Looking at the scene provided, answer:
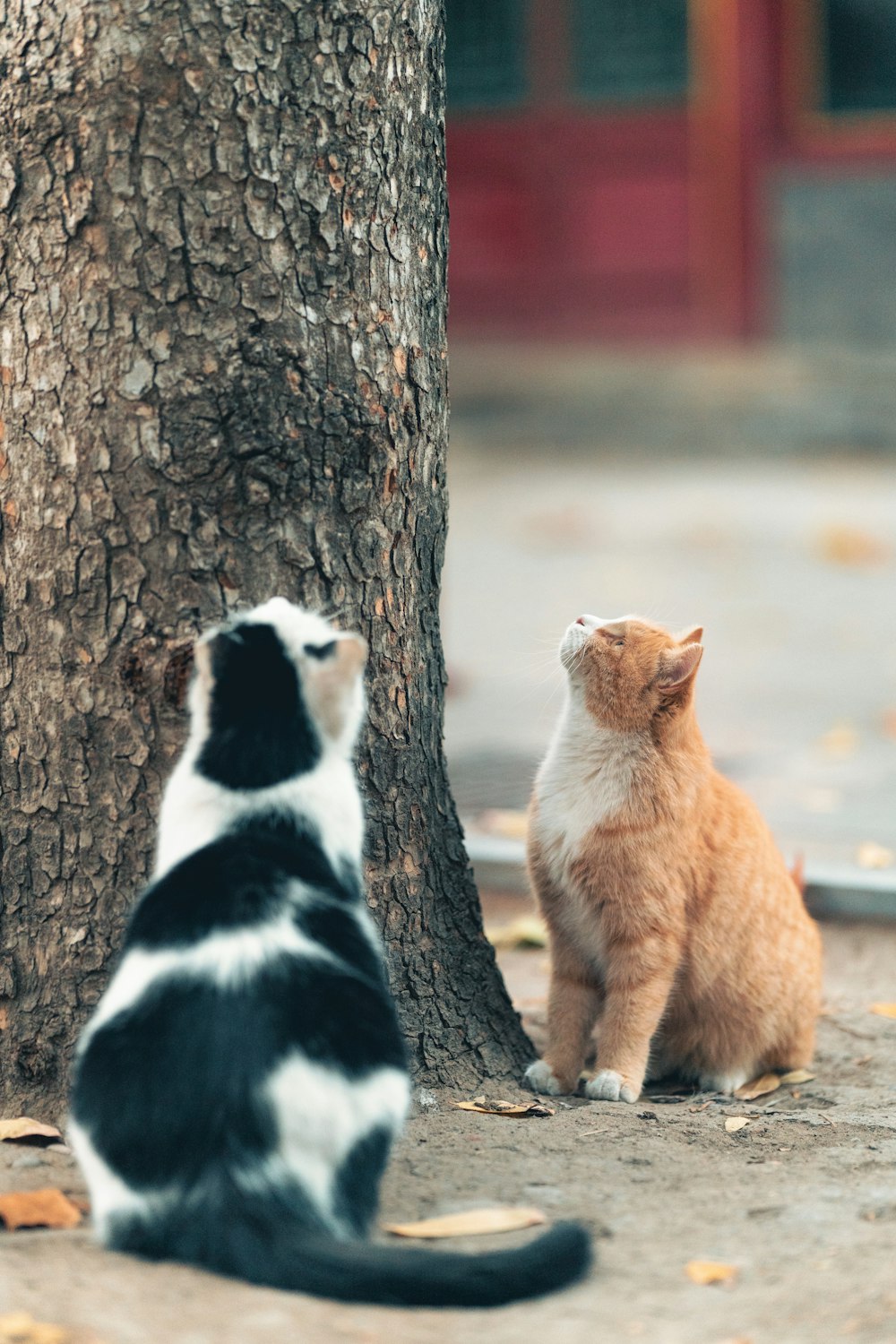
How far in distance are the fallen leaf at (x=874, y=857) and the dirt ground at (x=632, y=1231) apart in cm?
129

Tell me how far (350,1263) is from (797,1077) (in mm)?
1644

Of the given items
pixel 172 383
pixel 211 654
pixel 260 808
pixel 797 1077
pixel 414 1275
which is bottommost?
pixel 797 1077

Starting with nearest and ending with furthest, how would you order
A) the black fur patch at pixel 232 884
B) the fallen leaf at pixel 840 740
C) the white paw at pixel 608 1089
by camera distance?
the black fur patch at pixel 232 884 < the white paw at pixel 608 1089 < the fallen leaf at pixel 840 740

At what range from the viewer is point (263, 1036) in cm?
235

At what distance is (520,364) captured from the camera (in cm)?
1334

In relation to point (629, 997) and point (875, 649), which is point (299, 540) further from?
point (875, 649)

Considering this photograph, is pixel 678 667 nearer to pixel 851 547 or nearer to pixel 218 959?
pixel 218 959

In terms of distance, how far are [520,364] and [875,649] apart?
6550 mm

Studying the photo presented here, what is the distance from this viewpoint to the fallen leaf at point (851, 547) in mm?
9180

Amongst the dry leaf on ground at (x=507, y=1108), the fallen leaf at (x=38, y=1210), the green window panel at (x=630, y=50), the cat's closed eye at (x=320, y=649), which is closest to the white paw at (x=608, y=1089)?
the dry leaf on ground at (x=507, y=1108)

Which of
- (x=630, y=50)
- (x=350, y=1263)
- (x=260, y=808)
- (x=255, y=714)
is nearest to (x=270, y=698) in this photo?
(x=255, y=714)

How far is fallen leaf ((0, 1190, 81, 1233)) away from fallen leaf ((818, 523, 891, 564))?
7238 millimetres

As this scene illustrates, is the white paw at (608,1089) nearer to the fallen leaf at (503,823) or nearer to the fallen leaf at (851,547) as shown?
the fallen leaf at (503,823)

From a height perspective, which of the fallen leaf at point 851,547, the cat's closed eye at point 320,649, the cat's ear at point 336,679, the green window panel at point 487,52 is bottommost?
the fallen leaf at point 851,547
